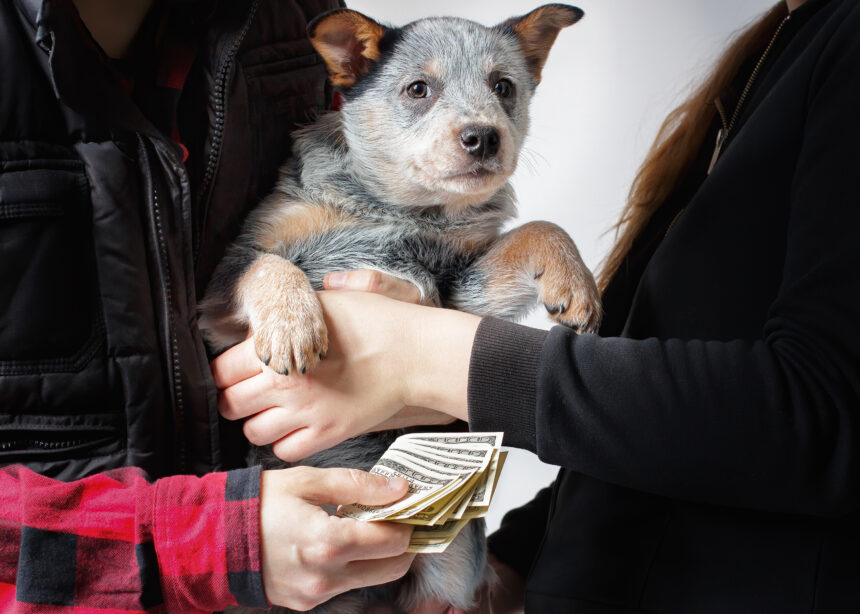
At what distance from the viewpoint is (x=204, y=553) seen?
1.07m

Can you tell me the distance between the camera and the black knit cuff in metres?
1.17

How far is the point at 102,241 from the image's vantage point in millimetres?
1188

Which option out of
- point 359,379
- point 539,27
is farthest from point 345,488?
point 539,27

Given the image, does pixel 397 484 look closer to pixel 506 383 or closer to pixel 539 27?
pixel 506 383

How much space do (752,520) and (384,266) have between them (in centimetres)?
94

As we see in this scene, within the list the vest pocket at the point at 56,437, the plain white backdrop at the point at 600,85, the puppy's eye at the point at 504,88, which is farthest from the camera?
the plain white backdrop at the point at 600,85

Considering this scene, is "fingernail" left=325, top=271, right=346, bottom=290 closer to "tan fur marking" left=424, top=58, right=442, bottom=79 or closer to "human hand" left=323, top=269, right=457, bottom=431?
"human hand" left=323, top=269, right=457, bottom=431

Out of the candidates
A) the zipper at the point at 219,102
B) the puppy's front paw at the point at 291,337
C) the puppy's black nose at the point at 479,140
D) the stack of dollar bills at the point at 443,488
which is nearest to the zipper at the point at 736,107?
the puppy's black nose at the point at 479,140

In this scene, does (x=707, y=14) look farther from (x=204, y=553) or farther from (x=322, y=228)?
(x=204, y=553)

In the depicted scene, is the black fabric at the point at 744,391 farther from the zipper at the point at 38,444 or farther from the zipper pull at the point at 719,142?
the zipper at the point at 38,444

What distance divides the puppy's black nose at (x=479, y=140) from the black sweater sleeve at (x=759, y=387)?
54cm

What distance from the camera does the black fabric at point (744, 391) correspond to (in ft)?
3.46

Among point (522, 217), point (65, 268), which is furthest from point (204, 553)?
point (522, 217)

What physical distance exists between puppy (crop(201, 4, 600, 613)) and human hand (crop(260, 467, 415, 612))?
466 millimetres
